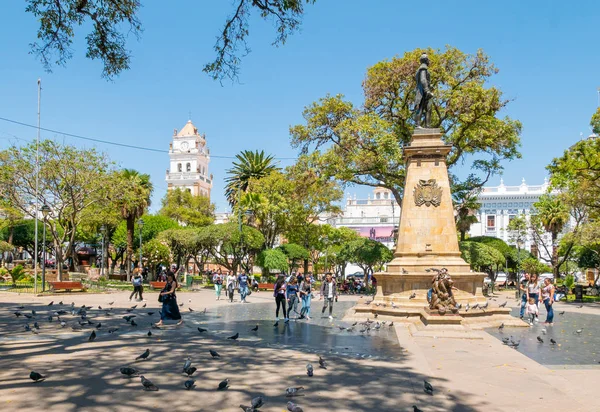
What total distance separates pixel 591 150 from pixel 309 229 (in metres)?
24.5

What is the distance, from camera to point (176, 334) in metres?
11.4

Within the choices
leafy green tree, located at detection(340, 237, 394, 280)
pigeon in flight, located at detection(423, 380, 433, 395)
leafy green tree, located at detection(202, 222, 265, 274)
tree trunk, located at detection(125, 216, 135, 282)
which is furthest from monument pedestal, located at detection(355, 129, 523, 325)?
tree trunk, located at detection(125, 216, 135, 282)

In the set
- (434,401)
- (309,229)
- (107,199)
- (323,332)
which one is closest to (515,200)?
(309,229)

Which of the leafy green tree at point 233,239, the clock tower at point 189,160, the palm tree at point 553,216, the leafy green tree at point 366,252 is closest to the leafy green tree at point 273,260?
the leafy green tree at point 233,239

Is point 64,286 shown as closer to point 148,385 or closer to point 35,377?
point 35,377

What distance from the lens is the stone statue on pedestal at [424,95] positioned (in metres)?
17.2

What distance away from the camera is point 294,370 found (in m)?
7.66

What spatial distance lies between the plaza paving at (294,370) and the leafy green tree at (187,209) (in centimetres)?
5073

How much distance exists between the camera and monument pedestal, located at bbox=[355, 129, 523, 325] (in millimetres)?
15727

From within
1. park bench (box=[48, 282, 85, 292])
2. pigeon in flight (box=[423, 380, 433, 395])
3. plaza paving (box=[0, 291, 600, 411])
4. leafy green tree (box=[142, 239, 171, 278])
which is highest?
leafy green tree (box=[142, 239, 171, 278])

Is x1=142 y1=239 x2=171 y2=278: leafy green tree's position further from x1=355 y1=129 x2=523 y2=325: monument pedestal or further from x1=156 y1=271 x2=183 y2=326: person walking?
x1=156 y1=271 x2=183 y2=326: person walking

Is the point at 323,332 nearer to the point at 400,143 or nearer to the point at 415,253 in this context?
the point at 415,253

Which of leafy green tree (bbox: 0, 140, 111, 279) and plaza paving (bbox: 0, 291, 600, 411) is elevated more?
leafy green tree (bbox: 0, 140, 111, 279)

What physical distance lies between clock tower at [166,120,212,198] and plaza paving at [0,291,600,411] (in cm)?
9712
